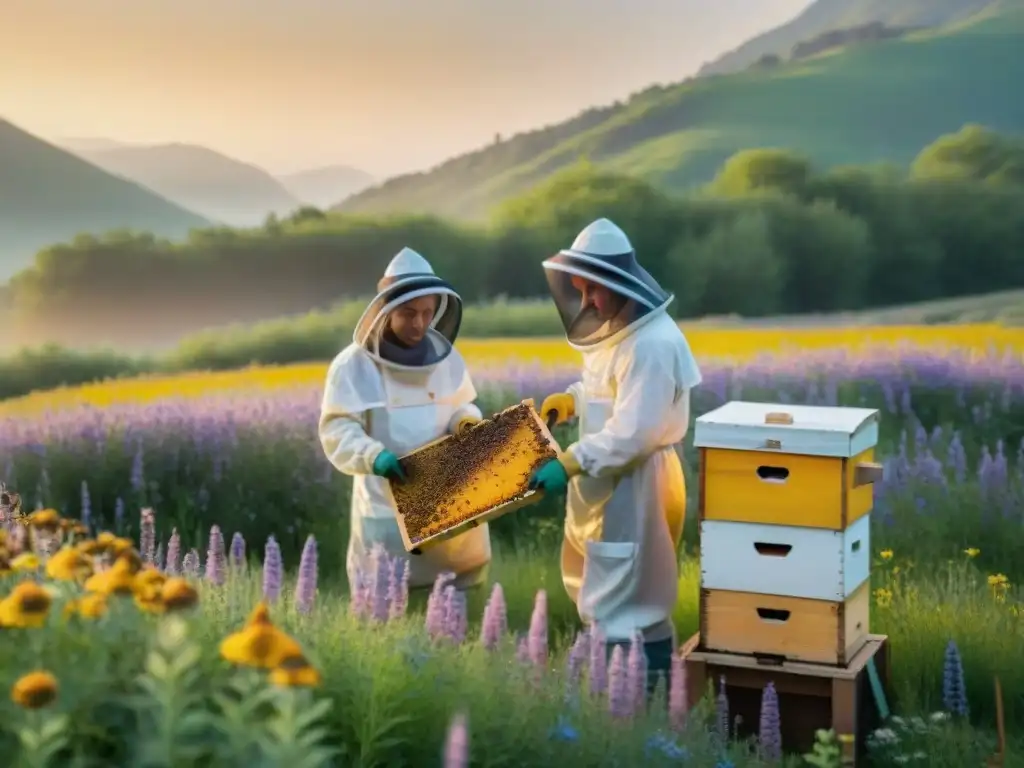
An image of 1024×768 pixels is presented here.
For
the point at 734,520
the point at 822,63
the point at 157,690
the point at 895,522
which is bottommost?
the point at 895,522

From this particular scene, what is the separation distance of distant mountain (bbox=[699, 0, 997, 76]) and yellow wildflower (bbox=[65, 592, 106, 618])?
8954mm

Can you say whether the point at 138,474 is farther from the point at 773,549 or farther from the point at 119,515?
the point at 773,549

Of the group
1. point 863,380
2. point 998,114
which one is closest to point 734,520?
point 863,380

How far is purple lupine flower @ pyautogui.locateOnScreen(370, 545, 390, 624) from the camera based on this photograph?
424 cm

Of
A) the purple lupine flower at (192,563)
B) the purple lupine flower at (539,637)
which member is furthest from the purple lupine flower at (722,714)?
the purple lupine flower at (192,563)

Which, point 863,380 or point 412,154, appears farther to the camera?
point 412,154

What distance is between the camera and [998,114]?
10.6 m

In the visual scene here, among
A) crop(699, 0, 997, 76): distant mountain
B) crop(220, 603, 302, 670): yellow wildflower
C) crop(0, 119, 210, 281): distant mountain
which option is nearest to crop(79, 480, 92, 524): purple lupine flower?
crop(0, 119, 210, 281): distant mountain

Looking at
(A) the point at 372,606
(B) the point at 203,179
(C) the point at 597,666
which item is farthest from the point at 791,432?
(B) the point at 203,179

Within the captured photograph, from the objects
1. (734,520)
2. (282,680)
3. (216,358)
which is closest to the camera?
(282,680)

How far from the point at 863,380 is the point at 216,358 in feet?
A: 17.2

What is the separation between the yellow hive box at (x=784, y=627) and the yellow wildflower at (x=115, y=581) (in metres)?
2.88

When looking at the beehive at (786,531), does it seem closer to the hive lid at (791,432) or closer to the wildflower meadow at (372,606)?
the hive lid at (791,432)

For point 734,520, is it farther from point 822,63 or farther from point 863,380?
point 822,63
